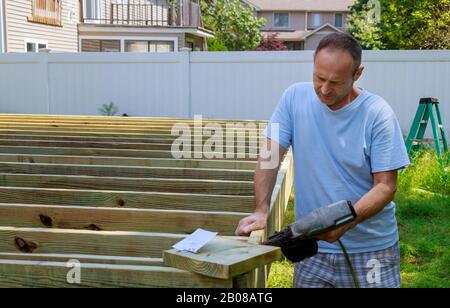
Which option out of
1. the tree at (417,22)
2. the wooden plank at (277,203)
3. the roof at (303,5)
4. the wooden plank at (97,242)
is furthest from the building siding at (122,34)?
the roof at (303,5)

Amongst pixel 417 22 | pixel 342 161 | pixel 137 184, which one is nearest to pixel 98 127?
pixel 137 184

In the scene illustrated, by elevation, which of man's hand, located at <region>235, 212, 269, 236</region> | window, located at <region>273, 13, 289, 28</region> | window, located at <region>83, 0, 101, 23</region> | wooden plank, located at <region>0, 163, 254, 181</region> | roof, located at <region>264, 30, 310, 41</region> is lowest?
wooden plank, located at <region>0, 163, 254, 181</region>

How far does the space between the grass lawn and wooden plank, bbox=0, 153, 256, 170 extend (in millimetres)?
1016

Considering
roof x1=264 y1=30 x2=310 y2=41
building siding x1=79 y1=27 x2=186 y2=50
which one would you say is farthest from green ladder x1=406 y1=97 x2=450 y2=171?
roof x1=264 y1=30 x2=310 y2=41

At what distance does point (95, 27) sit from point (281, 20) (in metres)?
32.3

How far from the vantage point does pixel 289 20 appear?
53406 mm

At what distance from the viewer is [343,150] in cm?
289

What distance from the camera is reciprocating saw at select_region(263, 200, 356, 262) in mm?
2434

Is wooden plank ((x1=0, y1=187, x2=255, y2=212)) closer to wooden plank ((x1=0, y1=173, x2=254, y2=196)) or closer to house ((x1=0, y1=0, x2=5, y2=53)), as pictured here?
wooden plank ((x1=0, y1=173, x2=254, y2=196))

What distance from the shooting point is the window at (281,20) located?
5328cm

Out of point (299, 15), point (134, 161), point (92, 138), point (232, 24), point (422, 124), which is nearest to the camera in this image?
point (134, 161)

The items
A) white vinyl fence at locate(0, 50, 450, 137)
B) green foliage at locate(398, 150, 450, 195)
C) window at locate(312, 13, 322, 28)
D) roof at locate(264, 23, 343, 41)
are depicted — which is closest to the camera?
green foliage at locate(398, 150, 450, 195)

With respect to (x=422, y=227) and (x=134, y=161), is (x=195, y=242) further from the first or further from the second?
(x=422, y=227)
